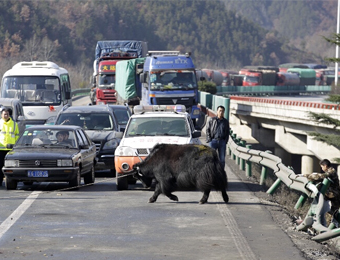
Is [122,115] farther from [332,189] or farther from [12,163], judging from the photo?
[332,189]

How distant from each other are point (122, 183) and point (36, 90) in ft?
50.1

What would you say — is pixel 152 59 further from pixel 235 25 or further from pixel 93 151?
pixel 235 25

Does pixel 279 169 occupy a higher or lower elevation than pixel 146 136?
lower

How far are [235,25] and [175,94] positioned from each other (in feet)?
495

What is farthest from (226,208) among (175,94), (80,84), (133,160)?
(80,84)

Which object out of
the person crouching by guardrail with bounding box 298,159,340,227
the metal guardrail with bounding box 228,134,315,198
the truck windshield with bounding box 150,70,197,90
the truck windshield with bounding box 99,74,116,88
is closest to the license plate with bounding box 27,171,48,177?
the metal guardrail with bounding box 228,134,315,198

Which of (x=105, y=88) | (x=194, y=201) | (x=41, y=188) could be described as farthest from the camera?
(x=105, y=88)

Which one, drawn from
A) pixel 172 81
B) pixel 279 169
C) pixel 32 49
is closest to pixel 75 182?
pixel 279 169

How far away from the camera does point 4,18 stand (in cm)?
11125

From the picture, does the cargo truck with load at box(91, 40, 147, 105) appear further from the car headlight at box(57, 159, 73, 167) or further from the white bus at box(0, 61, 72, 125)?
the car headlight at box(57, 159, 73, 167)

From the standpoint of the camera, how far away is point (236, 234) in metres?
10.1

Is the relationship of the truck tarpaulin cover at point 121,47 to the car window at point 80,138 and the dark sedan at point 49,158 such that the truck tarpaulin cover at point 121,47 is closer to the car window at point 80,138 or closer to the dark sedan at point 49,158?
the car window at point 80,138

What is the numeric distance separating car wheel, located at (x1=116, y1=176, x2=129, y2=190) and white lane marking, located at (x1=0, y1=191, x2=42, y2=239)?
1.59 m

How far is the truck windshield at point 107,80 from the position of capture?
1810 inches
